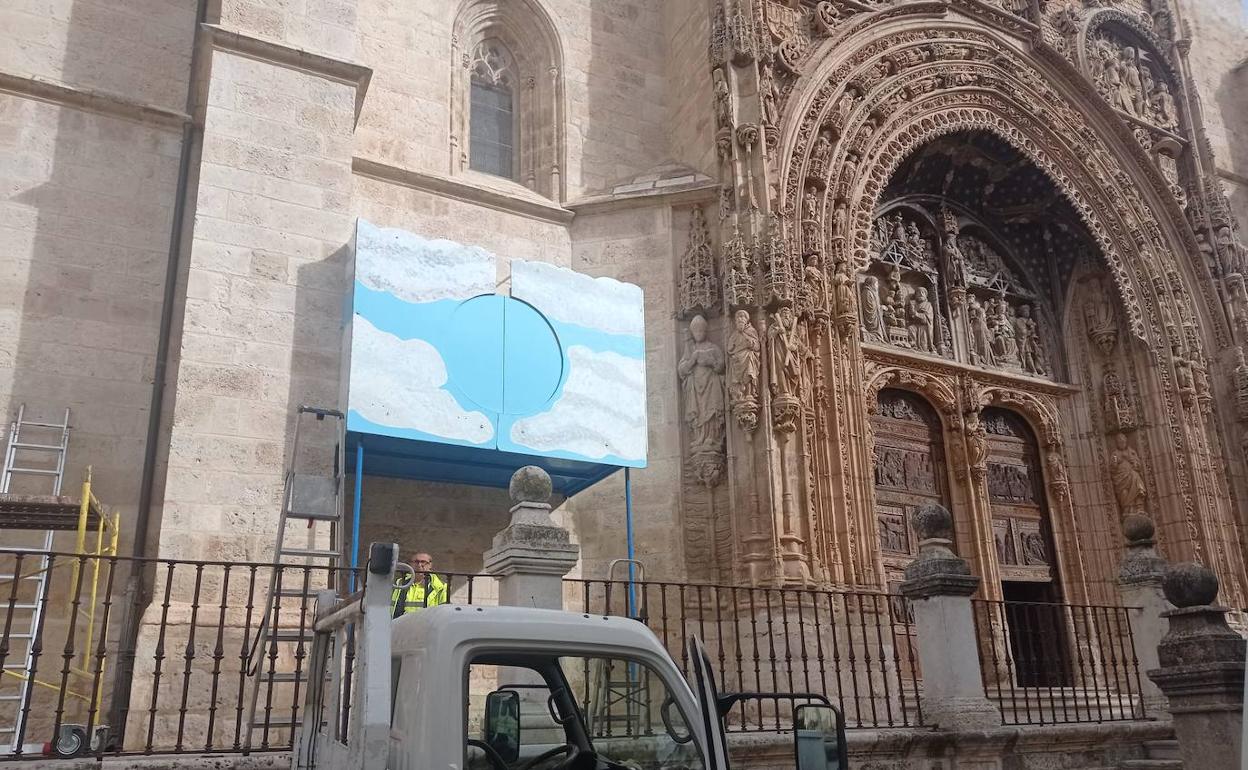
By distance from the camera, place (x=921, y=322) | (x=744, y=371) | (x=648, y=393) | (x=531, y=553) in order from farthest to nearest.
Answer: (x=921, y=322)
(x=648, y=393)
(x=744, y=371)
(x=531, y=553)

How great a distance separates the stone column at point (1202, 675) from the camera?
632cm

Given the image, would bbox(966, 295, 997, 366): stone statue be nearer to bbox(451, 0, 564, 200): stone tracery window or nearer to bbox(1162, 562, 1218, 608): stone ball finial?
bbox(451, 0, 564, 200): stone tracery window

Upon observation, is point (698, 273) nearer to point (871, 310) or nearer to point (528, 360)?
point (528, 360)

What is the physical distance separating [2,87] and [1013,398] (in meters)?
12.7

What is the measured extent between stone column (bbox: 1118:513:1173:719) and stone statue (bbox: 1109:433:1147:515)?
4.69 m

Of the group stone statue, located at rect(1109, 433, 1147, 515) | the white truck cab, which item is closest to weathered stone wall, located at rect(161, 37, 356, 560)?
the white truck cab

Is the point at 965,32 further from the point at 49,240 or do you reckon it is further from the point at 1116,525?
the point at 49,240

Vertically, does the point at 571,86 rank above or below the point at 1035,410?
above

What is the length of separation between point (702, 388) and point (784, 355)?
93 cm

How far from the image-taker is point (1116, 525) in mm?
13859

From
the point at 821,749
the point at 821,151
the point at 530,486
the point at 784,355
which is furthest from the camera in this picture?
the point at 821,151

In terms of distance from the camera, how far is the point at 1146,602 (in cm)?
920

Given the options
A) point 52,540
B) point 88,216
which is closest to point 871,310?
point 88,216

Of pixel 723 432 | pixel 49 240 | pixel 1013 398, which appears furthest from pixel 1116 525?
pixel 49 240
